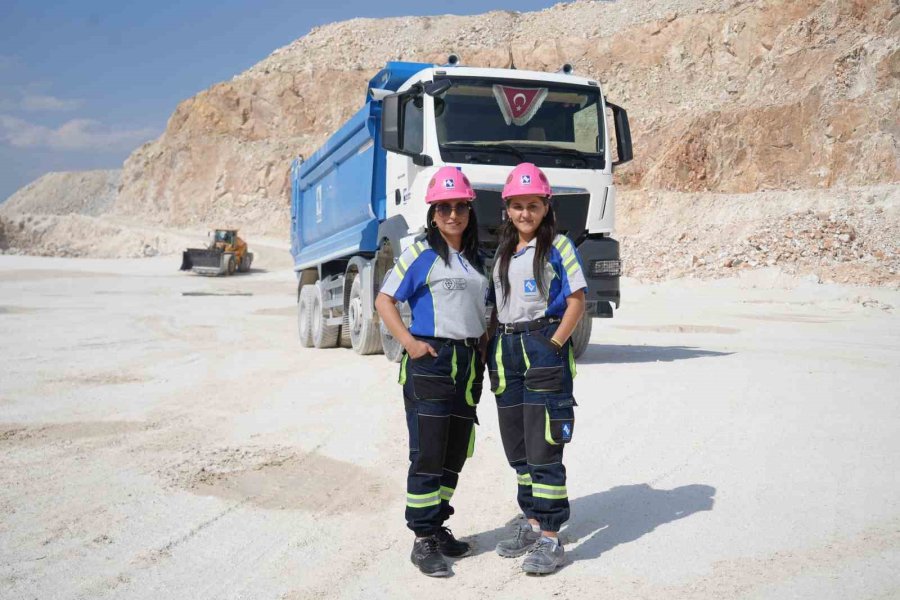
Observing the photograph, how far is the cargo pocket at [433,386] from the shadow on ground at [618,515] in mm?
834

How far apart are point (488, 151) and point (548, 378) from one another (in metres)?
4.79

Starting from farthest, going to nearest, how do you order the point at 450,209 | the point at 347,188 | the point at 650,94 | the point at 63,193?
the point at 63,193, the point at 650,94, the point at 347,188, the point at 450,209

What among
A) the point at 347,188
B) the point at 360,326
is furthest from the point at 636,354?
the point at 347,188

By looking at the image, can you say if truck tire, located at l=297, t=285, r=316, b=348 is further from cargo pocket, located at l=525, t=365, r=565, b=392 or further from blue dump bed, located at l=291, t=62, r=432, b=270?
cargo pocket, located at l=525, t=365, r=565, b=392

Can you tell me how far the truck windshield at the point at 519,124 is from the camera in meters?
8.14

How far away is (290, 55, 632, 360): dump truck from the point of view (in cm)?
809

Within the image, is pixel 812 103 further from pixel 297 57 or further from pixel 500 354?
pixel 297 57

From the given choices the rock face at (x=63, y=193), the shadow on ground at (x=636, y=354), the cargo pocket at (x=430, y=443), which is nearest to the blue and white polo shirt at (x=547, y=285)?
the cargo pocket at (x=430, y=443)

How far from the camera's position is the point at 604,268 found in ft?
28.1

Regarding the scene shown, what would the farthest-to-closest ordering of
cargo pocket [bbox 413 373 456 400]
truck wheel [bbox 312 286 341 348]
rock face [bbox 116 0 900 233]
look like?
rock face [bbox 116 0 900 233]
truck wheel [bbox 312 286 341 348]
cargo pocket [bbox 413 373 456 400]

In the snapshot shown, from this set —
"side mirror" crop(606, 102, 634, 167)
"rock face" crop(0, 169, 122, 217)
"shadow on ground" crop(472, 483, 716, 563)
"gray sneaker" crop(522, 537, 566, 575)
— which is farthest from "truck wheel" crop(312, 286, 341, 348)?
"rock face" crop(0, 169, 122, 217)

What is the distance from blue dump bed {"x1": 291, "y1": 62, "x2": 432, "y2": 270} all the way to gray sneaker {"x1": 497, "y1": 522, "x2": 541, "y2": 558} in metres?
6.05

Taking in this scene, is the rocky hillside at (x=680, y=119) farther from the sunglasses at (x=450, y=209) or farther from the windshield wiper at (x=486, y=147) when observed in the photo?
the sunglasses at (x=450, y=209)

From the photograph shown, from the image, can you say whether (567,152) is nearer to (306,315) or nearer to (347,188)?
(347,188)
